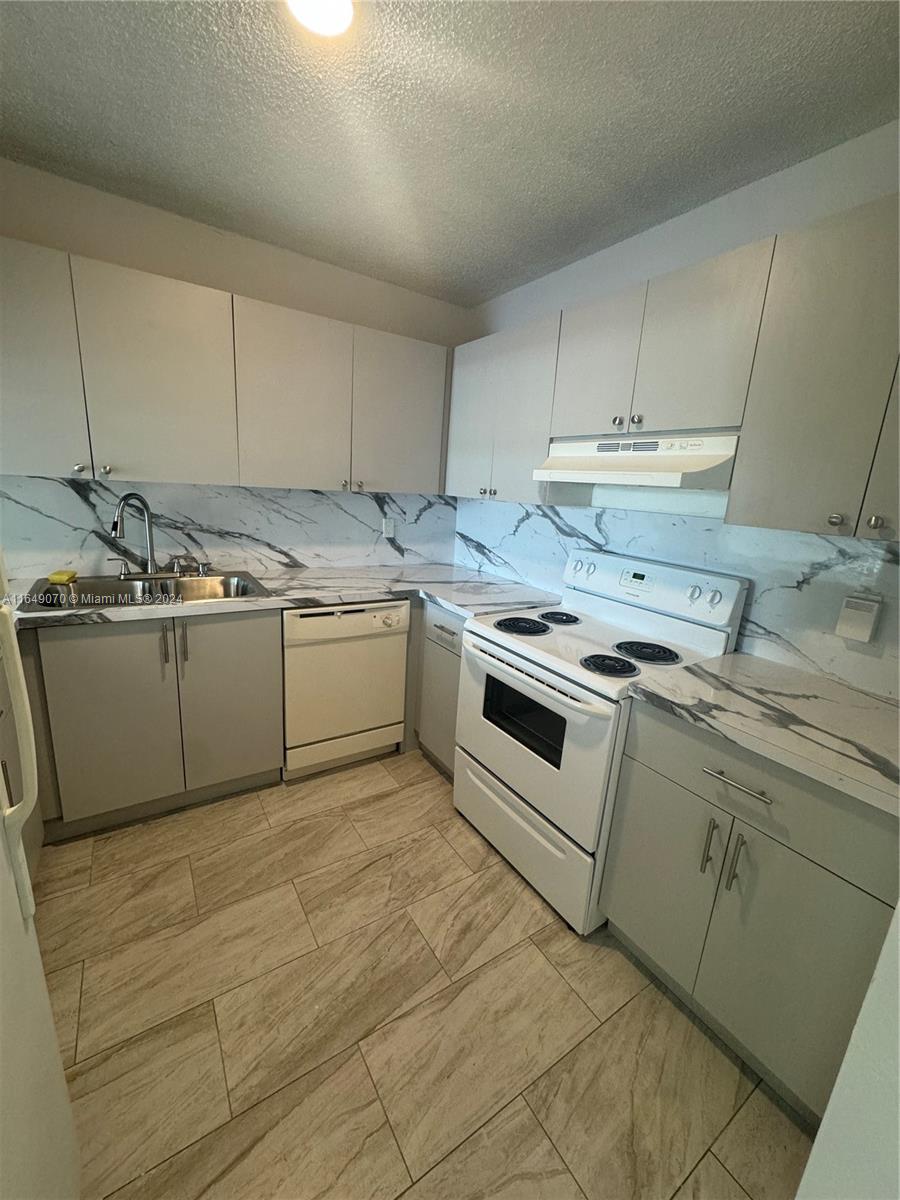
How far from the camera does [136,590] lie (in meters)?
2.13

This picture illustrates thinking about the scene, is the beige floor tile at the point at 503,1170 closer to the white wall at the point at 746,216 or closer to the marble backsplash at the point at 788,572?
the marble backsplash at the point at 788,572

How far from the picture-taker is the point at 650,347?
5.21ft

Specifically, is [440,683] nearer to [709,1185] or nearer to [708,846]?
[708,846]

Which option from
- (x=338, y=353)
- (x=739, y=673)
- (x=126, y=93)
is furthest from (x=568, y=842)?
(x=126, y=93)

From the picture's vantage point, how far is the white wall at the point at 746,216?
138 cm

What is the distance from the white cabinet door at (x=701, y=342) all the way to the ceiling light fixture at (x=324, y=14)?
1088mm

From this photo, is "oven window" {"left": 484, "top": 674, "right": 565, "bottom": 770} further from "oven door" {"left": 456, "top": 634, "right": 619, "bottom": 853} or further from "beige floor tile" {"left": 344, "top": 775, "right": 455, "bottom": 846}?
"beige floor tile" {"left": 344, "top": 775, "right": 455, "bottom": 846}

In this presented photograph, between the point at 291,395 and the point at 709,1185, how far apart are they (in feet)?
9.39

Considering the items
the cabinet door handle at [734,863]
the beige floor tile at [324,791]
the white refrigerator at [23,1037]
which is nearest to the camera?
the white refrigerator at [23,1037]

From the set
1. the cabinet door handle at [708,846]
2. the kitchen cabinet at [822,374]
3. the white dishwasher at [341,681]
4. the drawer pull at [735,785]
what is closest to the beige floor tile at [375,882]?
the white dishwasher at [341,681]

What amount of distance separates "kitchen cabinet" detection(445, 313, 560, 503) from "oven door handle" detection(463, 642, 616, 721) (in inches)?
30.1

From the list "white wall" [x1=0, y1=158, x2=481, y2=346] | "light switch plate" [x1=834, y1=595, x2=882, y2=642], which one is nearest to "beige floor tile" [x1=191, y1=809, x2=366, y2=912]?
"light switch plate" [x1=834, y1=595, x2=882, y2=642]

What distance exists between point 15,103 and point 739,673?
291 cm

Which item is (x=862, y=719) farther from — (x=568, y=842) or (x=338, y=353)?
(x=338, y=353)
